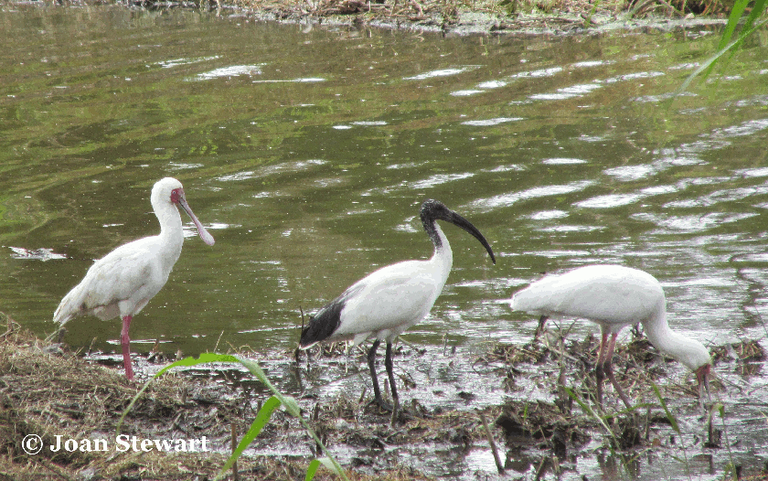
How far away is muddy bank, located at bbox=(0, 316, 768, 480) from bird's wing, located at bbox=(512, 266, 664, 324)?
0.31 m

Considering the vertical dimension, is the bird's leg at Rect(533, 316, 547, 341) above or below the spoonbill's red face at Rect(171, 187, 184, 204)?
below

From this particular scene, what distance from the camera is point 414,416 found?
5051 mm

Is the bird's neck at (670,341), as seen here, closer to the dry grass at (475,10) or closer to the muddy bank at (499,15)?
the muddy bank at (499,15)

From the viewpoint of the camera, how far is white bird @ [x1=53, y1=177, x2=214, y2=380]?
5.97m

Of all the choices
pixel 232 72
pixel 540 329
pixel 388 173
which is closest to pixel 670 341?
pixel 540 329

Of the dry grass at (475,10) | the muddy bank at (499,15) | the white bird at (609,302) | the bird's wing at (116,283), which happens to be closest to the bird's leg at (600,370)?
the white bird at (609,302)

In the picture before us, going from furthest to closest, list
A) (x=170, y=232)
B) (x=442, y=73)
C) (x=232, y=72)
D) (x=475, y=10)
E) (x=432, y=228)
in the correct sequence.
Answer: (x=475, y=10) < (x=232, y=72) < (x=442, y=73) < (x=170, y=232) < (x=432, y=228)

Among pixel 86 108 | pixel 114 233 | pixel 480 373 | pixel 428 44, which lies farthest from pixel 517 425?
pixel 428 44

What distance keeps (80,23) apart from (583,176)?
18738mm

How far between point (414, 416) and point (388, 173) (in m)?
5.77

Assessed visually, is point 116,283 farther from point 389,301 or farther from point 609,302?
point 609,302

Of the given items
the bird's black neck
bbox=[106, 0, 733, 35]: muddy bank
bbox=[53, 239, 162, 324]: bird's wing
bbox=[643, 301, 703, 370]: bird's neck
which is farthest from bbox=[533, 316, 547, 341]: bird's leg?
bbox=[106, 0, 733, 35]: muddy bank

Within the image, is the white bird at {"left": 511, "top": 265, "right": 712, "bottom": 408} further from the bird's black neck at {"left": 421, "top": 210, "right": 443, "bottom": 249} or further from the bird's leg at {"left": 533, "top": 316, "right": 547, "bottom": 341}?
the bird's black neck at {"left": 421, "top": 210, "right": 443, "bottom": 249}

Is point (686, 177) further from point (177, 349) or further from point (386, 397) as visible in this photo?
point (177, 349)
